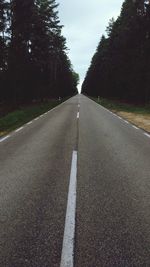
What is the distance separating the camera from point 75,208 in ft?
15.7

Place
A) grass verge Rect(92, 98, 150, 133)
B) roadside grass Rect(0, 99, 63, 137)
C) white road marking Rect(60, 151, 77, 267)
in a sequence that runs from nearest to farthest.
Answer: white road marking Rect(60, 151, 77, 267), roadside grass Rect(0, 99, 63, 137), grass verge Rect(92, 98, 150, 133)

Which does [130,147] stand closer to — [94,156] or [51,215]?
[94,156]

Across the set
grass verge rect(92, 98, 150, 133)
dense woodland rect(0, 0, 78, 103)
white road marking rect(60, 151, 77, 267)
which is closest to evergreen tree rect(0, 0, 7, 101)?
dense woodland rect(0, 0, 78, 103)

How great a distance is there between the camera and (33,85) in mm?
39312

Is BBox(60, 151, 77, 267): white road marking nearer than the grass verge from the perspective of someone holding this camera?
Yes

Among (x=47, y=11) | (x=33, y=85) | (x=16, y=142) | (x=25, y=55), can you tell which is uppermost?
(x=47, y=11)

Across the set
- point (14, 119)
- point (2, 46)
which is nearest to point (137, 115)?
point (14, 119)

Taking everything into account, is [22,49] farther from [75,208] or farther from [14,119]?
[75,208]

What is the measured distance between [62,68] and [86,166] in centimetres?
7314

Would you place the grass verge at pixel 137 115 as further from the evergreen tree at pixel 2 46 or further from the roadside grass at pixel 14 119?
the evergreen tree at pixel 2 46

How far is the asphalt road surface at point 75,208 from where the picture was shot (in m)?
3.43

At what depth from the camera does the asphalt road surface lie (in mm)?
3432

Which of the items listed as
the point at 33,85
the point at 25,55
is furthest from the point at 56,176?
the point at 33,85

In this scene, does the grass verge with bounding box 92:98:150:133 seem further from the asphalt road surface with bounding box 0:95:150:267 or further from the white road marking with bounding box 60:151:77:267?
the white road marking with bounding box 60:151:77:267
